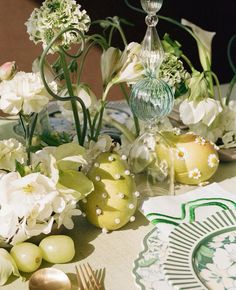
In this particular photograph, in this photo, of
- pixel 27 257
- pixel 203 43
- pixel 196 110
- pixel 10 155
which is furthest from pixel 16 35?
pixel 27 257

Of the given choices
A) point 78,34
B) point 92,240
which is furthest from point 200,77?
point 92,240

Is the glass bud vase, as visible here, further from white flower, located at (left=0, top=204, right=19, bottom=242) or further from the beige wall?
the beige wall

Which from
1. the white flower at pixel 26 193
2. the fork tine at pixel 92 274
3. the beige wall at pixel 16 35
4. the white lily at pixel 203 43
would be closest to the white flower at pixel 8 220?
the white flower at pixel 26 193

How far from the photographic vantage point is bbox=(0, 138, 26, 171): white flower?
0.74 m

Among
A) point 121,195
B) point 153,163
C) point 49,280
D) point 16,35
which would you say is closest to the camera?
point 49,280

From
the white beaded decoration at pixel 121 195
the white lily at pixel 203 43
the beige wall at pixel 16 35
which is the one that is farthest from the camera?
the beige wall at pixel 16 35

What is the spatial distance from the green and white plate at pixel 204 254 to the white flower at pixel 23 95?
0.26 meters

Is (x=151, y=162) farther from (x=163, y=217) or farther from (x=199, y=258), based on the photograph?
(x=199, y=258)

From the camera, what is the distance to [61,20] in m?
0.80

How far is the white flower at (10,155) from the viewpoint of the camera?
0.74m

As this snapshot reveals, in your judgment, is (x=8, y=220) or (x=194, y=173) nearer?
(x=8, y=220)

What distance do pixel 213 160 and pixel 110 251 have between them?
0.28 m

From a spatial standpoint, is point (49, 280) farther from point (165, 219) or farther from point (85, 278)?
point (165, 219)

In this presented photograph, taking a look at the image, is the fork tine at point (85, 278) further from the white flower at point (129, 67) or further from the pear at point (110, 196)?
the white flower at point (129, 67)
